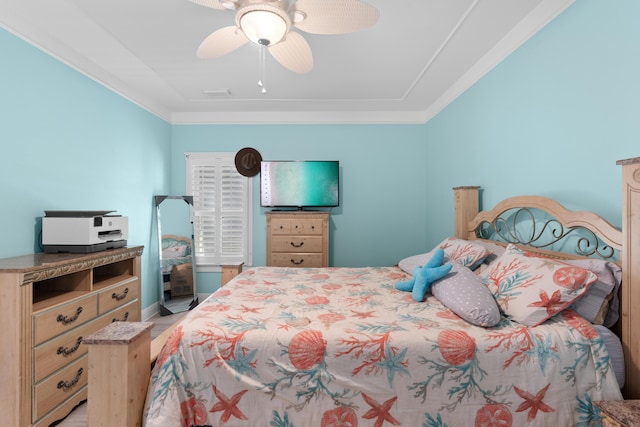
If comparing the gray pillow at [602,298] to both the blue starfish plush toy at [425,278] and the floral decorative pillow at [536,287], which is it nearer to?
the floral decorative pillow at [536,287]

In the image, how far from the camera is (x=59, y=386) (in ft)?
6.74

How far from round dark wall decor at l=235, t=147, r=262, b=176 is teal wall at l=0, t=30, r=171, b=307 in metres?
1.14

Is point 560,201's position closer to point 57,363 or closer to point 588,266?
point 588,266

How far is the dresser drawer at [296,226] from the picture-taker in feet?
13.4

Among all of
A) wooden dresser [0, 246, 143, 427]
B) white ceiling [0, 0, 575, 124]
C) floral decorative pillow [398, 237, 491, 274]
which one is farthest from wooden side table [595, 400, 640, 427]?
wooden dresser [0, 246, 143, 427]

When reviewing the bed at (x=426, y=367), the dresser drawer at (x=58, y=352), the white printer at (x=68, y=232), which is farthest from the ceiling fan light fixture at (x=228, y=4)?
the dresser drawer at (x=58, y=352)

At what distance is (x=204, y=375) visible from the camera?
1.43m

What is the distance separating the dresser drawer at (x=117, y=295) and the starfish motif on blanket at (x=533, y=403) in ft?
8.86

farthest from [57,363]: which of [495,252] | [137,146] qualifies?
[495,252]

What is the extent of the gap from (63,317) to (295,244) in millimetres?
2413

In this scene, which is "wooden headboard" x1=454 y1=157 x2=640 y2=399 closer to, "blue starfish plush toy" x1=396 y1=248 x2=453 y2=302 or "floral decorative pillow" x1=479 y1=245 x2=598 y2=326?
"floral decorative pillow" x1=479 y1=245 x2=598 y2=326

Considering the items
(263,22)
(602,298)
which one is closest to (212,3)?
(263,22)

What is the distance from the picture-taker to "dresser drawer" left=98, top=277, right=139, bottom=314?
246cm

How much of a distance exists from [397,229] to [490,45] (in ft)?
8.26
